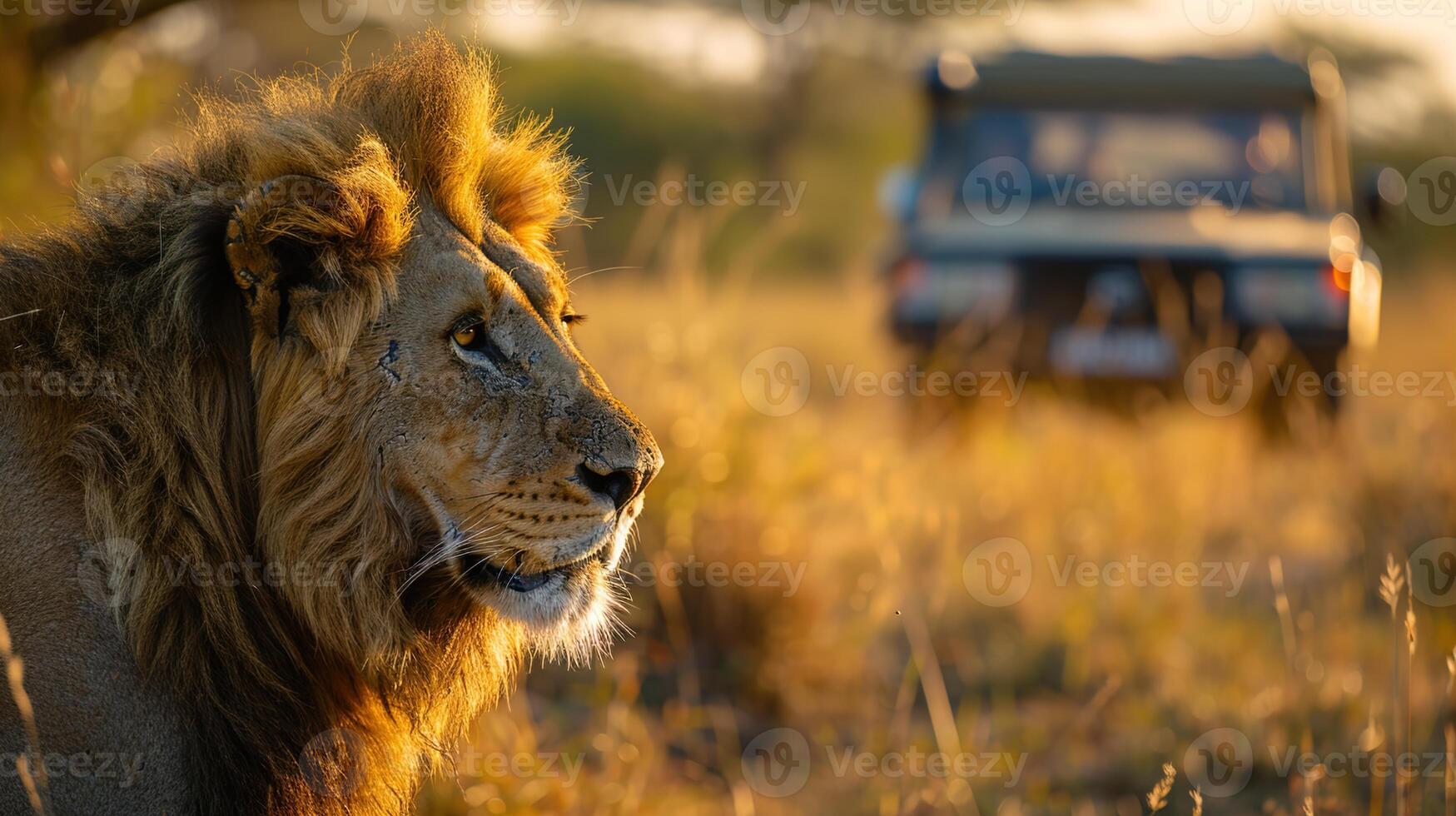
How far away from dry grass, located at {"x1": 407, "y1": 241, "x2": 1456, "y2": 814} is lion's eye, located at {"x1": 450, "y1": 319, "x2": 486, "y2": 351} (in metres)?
1.41

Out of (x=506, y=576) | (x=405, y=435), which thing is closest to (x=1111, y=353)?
(x=506, y=576)

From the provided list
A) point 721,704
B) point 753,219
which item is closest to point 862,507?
point 721,704

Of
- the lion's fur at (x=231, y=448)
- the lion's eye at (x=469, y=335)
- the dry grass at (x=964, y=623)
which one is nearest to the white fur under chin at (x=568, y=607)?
the lion's fur at (x=231, y=448)

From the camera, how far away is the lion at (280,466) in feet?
7.89

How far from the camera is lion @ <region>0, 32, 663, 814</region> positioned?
2.40m

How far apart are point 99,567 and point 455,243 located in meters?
0.92

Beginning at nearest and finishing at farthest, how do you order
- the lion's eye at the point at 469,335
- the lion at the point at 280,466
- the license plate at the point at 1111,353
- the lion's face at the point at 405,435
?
the lion at the point at 280,466
the lion's face at the point at 405,435
the lion's eye at the point at 469,335
the license plate at the point at 1111,353

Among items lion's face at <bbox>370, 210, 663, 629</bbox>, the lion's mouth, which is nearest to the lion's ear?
lion's face at <bbox>370, 210, 663, 629</bbox>

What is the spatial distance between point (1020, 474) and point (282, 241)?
214 inches

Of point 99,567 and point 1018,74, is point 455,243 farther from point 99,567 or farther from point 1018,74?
point 1018,74

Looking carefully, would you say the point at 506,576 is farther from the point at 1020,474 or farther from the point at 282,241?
the point at 1020,474

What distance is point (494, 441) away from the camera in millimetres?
2629

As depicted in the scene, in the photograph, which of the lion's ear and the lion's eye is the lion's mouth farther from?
the lion's ear

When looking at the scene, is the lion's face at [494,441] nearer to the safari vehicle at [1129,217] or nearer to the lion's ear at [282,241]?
the lion's ear at [282,241]
